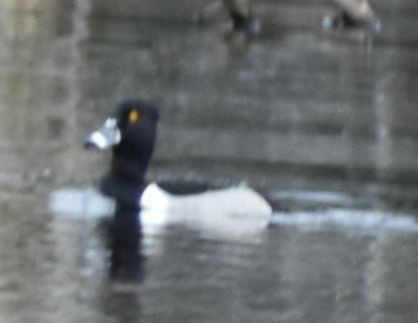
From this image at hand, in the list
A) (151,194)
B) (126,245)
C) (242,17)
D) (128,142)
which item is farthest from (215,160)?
(242,17)

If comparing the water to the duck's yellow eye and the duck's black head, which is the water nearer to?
the duck's black head

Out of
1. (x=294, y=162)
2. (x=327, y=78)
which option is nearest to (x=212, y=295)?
(x=294, y=162)

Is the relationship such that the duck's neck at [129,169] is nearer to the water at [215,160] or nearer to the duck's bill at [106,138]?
the duck's bill at [106,138]

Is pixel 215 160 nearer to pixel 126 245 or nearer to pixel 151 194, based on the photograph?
pixel 151 194

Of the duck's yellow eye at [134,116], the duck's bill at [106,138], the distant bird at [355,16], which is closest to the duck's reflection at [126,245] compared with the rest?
the duck's bill at [106,138]

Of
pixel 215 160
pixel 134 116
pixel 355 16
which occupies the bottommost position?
pixel 355 16

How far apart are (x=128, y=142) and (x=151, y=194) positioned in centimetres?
50

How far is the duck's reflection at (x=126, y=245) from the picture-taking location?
842cm

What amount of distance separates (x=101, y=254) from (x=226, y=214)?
1356 mm

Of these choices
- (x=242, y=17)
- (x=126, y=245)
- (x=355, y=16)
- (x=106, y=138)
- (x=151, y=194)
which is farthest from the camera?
(x=355, y=16)

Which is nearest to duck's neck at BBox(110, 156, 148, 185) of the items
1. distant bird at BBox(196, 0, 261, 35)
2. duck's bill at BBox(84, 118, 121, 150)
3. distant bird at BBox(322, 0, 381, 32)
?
duck's bill at BBox(84, 118, 121, 150)

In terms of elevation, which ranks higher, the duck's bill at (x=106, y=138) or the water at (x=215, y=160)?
the duck's bill at (x=106, y=138)

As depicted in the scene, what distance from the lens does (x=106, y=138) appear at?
1044 cm

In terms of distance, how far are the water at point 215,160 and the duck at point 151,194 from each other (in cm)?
17
